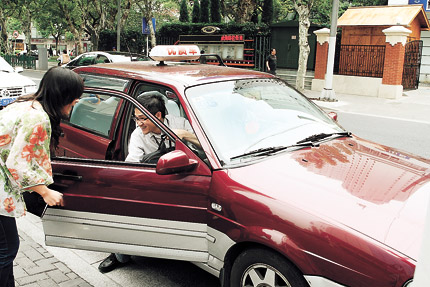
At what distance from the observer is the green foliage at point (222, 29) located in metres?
24.8

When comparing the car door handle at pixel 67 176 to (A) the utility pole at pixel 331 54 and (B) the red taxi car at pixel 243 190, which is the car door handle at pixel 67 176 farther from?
→ (A) the utility pole at pixel 331 54

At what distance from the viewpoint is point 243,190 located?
2678mm

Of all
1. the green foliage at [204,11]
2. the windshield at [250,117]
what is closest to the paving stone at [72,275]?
the windshield at [250,117]

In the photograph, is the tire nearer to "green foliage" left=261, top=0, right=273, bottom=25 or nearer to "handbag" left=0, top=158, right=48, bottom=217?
"handbag" left=0, top=158, right=48, bottom=217

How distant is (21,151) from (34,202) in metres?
0.67

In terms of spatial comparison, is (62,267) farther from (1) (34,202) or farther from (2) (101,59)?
(2) (101,59)

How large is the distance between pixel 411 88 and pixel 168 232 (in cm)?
2055

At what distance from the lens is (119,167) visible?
10.4 feet

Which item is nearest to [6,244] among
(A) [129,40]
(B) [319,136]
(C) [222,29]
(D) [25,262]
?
(D) [25,262]

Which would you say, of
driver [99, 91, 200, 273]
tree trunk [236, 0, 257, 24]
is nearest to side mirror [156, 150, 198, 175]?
driver [99, 91, 200, 273]

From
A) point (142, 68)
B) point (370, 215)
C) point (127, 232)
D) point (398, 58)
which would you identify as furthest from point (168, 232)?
point (398, 58)

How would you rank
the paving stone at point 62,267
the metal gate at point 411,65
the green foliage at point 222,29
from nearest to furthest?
the paving stone at point 62,267, the metal gate at point 411,65, the green foliage at point 222,29

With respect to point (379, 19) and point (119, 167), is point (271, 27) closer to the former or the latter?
point (379, 19)

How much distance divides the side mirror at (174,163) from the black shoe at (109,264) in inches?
53.0
